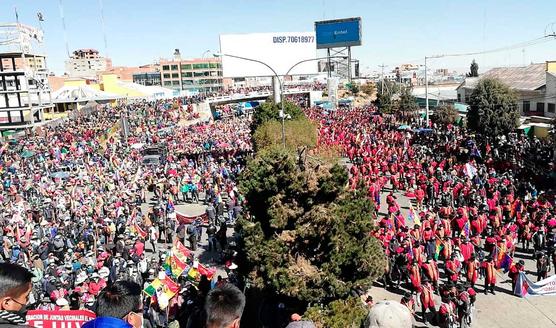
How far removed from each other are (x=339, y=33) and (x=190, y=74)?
4458 cm

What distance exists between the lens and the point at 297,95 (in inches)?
2931

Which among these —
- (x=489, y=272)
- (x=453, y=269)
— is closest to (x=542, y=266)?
(x=489, y=272)

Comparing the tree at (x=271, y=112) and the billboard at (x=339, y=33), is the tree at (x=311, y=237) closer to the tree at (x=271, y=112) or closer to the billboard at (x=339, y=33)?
the tree at (x=271, y=112)

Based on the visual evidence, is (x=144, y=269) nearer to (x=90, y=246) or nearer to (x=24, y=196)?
(x=90, y=246)

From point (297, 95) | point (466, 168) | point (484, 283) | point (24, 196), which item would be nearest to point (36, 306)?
point (484, 283)

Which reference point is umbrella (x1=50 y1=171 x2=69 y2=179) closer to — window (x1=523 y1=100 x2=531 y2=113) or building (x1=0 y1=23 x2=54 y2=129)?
building (x1=0 y1=23 x2=54 y2=129)

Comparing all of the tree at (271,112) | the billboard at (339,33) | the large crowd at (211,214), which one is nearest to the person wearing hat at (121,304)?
the large crowd at (211,214)

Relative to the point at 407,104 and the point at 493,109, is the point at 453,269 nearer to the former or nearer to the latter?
the point at 493,109

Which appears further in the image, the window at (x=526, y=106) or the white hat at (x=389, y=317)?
the window at (x=526, y=106)

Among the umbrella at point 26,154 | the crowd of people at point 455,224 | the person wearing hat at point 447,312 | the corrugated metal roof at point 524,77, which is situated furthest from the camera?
the corrugated metal roof at point 524,77

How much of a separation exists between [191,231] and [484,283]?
871 centimetres

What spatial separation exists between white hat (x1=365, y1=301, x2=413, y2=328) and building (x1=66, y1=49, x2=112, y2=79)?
126158mm

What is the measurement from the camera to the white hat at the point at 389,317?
13.2 feet

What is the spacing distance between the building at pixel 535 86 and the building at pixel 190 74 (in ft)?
226
